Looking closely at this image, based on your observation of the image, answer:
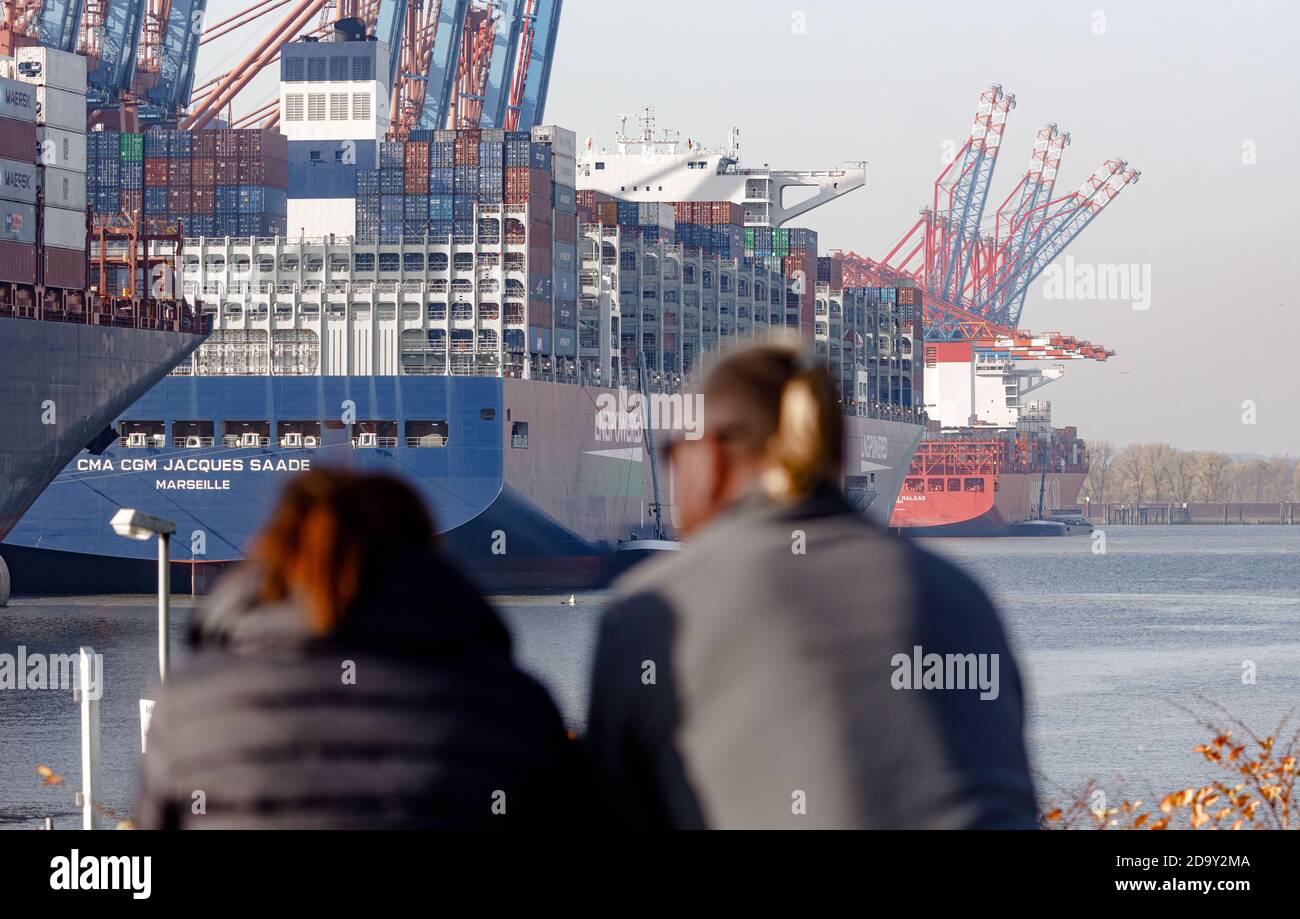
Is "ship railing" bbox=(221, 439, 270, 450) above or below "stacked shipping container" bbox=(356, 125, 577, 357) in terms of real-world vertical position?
below

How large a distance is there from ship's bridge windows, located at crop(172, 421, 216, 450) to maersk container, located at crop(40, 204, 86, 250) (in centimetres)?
870

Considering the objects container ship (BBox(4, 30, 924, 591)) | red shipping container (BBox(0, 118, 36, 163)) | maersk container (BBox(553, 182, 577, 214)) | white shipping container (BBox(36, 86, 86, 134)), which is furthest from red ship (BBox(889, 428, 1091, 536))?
red shipping container (BBox(0, 118, 36, 163))

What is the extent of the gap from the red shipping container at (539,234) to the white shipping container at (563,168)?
6.76 feet

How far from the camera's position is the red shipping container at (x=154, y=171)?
57625 mm

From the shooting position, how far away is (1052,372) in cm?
13350

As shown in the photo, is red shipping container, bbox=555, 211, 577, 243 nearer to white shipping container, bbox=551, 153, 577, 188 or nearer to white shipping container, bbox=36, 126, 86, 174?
white shipping container, bbox=551, 153, 577, 188

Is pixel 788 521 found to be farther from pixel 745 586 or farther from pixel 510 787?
pixel 510 787

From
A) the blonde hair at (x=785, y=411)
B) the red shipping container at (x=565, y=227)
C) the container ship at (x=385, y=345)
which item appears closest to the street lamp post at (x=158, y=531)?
the blonde hair at (x=785, y=411)

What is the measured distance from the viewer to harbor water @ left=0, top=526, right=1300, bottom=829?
85.6 ft

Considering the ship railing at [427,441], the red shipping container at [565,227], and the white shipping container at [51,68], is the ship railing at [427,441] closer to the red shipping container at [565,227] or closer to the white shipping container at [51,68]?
the red shipping container at [565,227]

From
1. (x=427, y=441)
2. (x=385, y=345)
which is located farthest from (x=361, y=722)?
(x=385, y=345)
